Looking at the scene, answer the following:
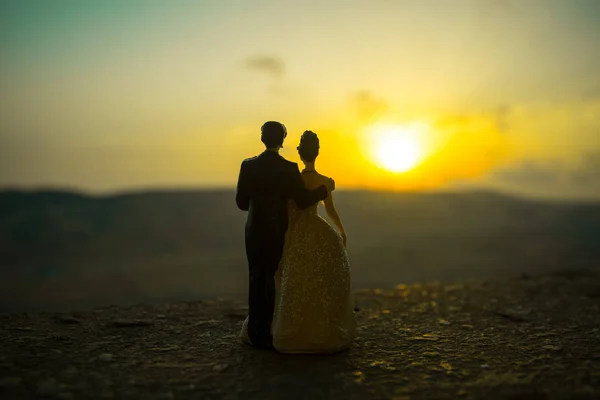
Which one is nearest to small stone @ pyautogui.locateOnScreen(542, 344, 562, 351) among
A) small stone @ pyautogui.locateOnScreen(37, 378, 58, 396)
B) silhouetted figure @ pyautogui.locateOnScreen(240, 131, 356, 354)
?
silhouetted figure @ pyautogui.locateOnScreen(240, 131, 356, 354)

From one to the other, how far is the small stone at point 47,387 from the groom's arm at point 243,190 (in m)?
2.99

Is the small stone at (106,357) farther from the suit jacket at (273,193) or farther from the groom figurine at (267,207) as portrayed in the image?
the suit jacket at (273,193)

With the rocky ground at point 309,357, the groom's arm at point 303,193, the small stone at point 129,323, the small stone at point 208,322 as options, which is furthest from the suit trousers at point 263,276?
the small stone at point 129,323

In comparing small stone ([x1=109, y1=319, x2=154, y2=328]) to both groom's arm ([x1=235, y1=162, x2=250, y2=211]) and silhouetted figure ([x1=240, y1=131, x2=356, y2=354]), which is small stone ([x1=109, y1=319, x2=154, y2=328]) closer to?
silhouetted figure ([x1=240, y1=131, x2=356, y2=354])

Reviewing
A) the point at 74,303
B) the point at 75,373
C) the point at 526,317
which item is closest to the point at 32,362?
the point at 75,373

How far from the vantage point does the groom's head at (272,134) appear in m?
6.52

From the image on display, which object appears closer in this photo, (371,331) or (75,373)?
(75,373)

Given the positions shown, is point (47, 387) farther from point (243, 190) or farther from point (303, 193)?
point (303, 193)

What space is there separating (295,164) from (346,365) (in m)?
2.59

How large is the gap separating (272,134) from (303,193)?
2.97 ft

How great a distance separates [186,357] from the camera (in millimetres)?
6297

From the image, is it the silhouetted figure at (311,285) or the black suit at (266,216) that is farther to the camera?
the black suit at (266,216)

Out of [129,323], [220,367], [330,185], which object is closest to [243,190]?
[330,185]

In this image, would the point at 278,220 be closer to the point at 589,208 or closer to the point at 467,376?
the point at 467,376
